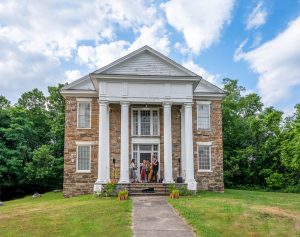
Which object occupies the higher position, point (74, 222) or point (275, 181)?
point (275, 181)

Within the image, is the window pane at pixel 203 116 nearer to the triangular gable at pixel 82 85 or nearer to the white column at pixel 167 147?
the white column at pixel 167 147

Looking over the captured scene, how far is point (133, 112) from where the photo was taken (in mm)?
23438

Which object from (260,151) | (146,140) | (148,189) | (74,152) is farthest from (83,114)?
(260,151)

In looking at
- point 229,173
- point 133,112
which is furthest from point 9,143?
point 229,173

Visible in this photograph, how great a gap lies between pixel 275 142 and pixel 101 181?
1845 cm

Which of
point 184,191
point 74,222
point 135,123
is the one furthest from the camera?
point 135,123

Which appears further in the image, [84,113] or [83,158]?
[84,113]

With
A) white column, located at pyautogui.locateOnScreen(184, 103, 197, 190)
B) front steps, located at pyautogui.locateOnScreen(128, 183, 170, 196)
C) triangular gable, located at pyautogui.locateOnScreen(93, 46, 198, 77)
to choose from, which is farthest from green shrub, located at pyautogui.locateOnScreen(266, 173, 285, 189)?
front steps, located at pyautogui.locateOnScreen(128, 183, 170, 196)

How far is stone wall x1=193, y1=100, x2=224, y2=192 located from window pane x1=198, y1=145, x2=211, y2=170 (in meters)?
0.27

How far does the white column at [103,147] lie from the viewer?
1986cm

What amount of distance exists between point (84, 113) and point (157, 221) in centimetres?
1278

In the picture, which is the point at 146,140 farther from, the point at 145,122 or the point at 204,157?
the point at 204,157

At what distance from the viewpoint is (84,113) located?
23.3 m

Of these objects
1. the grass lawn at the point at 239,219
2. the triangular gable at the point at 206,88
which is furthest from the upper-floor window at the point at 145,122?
the grass lawn at the point at 239,219
